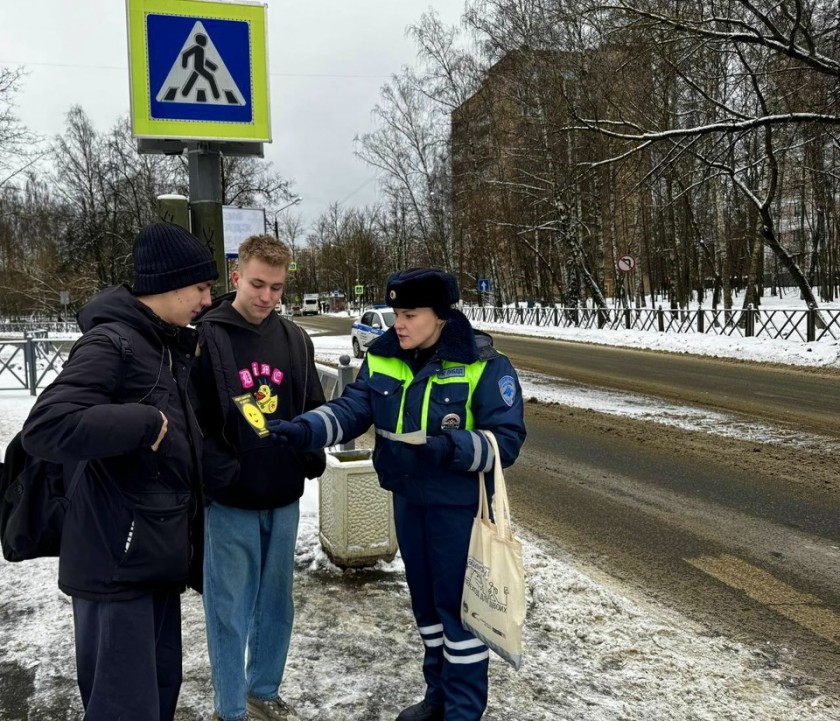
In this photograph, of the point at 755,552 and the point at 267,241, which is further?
the point at 755,552

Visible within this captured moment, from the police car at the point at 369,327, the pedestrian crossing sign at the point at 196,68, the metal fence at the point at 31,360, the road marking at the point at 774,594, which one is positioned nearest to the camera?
the road marking at the point at 774,594

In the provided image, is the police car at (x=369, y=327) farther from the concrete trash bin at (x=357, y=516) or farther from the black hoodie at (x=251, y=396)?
the black hoodie at (x=251, y=396)

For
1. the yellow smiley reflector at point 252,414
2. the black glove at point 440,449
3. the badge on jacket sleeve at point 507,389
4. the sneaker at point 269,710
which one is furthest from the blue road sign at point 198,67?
the sneaker at point 269,710

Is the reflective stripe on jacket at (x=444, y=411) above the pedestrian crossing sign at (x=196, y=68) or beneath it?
beneath

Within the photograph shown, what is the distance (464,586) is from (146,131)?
3.29 meters

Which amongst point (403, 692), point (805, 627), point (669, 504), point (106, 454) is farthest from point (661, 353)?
point (106, 454)

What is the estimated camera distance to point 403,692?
2920 millimetres

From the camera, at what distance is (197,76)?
4.16 m

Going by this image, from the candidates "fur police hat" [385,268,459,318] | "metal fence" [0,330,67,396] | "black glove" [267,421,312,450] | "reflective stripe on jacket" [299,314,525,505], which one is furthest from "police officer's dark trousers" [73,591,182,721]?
"metal fence" [0,330,67,396]

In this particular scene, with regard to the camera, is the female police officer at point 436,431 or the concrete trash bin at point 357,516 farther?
the concrete trash bin at point 357,516

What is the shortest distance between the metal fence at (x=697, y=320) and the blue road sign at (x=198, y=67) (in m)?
18.5

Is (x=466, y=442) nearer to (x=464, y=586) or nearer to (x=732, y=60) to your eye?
(x=464, y=586)

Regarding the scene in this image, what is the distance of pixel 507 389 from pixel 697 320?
23.3 metres

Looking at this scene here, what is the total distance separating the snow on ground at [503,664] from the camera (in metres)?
2.83
